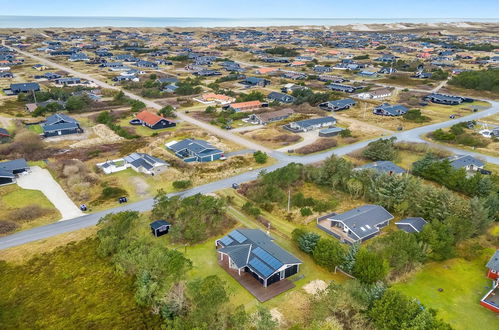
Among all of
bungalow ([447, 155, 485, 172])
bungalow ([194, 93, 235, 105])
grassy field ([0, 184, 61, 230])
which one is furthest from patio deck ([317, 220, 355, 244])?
bungalow ([194, 93, 235, 105])

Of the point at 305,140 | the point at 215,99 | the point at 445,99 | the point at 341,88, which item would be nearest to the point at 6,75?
the point at 215,99

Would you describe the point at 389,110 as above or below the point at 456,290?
above

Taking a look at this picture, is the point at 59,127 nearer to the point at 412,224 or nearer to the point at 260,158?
the point at 260,158

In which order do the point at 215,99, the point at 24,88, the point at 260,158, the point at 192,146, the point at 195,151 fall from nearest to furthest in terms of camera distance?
the point at 260,158 → the point at 195,151 → the point at 192,146 → the point at 215,99 → the point at 24,88

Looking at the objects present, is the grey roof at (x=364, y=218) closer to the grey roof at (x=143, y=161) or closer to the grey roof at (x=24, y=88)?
the grey roof at (x=143, y=161)

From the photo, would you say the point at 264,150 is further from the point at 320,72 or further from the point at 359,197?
the point at 320,72

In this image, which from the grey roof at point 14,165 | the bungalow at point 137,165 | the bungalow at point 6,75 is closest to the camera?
the grey roof at point 14,165

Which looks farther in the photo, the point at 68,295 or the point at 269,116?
the point at 269,116

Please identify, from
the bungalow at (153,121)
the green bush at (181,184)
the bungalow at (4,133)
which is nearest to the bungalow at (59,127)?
the bungalow at (4,133)
